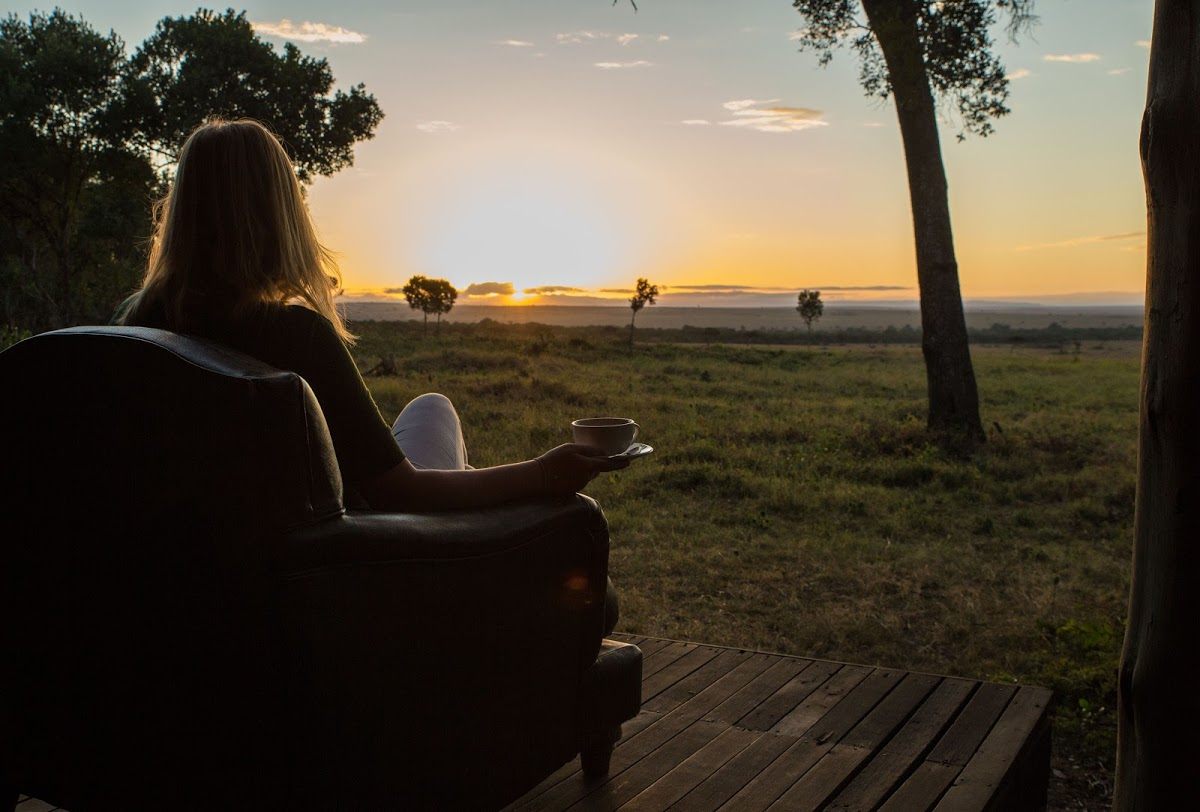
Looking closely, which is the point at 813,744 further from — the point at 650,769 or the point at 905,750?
the point at 650,769

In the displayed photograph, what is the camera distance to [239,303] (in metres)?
1.86

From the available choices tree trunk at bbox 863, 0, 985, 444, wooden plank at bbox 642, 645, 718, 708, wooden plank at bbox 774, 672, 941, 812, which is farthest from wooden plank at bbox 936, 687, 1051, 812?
tree trunk at bbox 863, 0, 985, 444

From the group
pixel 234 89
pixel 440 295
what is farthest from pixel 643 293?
pixel 234 89

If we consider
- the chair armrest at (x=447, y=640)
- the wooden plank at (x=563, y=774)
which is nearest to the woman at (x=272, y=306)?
the chair armrest at (x=447, y=640)

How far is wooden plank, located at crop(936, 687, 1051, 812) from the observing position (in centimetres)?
232

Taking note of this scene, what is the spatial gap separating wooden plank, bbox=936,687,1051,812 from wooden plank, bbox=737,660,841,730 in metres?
0.57

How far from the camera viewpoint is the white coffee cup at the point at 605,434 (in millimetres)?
2002

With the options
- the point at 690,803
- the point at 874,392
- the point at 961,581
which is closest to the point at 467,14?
the point at 961,581

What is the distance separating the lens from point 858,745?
2.64 meters

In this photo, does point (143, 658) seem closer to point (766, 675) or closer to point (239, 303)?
point (239, 303)

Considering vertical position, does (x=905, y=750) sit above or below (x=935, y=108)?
below

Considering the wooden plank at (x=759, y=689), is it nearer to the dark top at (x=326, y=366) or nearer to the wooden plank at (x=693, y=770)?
the wooden plank at (x=693, y=770)

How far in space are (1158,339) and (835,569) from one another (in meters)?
4.15

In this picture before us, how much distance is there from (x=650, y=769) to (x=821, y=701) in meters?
0.75
